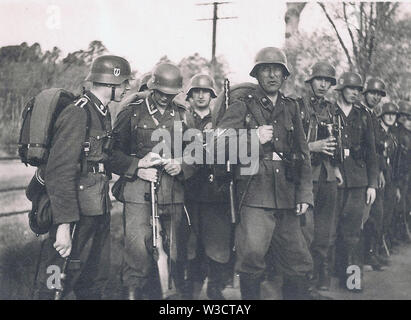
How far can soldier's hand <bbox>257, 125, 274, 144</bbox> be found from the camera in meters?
3.96

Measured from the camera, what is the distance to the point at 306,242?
459 centimetres

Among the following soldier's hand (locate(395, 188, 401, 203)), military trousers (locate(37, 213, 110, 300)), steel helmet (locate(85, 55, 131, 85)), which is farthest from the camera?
soldier's hand (locate(395, 188, 401, 203))

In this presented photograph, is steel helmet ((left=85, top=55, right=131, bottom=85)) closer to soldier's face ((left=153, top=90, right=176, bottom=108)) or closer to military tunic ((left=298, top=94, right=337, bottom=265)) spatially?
soldier's face ((left=153, top=90, right=176, bottom=108))

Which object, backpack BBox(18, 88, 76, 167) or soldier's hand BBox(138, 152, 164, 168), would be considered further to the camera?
soldier's hand BBox(138, 152, 164, 168)

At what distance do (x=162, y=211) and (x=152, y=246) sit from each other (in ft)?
0.96

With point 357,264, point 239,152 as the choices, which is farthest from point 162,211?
point 357,264

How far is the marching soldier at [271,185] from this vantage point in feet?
13.1

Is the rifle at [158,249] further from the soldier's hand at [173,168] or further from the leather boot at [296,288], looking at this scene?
the leather boot at [296,288]

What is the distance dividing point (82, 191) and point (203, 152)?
1.10 m

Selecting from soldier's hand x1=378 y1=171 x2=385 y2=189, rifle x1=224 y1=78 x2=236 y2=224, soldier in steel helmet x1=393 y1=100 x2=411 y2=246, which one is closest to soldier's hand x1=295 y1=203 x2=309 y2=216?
rifle x1=224 y1=78 x2=236 y2=224

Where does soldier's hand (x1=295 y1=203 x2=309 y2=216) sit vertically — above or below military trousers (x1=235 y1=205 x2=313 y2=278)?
above

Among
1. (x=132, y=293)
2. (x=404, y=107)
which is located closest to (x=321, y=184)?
(x=404, y=107)

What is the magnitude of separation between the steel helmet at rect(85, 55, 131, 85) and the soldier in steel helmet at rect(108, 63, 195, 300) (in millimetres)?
278

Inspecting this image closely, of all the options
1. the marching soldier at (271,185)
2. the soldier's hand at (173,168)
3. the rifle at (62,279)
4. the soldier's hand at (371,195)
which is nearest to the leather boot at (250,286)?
the marching soldier at (271,185)
